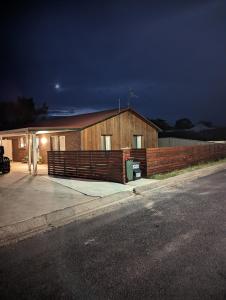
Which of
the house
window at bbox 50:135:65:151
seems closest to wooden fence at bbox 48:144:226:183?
the house

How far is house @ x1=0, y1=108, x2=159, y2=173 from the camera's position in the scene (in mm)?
19719

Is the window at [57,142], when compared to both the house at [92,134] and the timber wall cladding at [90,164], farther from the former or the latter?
the timber wall cladding at [90,164]

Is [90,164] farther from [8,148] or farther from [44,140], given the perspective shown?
[8,148]

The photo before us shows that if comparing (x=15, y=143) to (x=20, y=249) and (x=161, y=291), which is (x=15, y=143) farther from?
(x=161, y=291)

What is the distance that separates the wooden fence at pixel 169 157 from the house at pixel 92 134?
6.16m

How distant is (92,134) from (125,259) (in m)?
16.1

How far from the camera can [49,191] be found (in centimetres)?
1112

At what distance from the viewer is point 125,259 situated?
490 centimetres

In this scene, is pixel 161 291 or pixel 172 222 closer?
pixel 161 291

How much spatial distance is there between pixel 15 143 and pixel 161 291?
1049 inches

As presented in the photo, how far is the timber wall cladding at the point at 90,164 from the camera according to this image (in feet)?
42.5

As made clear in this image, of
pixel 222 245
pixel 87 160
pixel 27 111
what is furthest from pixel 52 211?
pixel 27 111

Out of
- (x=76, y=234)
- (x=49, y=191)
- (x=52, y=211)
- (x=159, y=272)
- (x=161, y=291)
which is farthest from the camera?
(x=49, y=191)

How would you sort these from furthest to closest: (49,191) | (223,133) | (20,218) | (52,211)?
1. (223,133)
2. (49,191)
3. (52,211)
4. (20,218)
